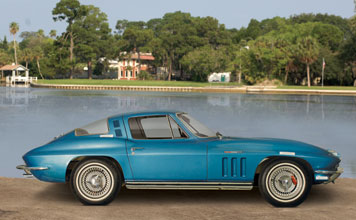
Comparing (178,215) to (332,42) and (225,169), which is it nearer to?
(225,169)

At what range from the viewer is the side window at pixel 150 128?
764 centimetres

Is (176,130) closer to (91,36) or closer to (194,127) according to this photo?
(194,127)

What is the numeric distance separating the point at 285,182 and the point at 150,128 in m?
→ 2.09

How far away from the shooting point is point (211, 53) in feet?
384

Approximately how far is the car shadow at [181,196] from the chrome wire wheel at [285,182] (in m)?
0.42

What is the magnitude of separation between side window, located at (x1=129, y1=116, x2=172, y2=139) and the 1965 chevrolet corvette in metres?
0.16

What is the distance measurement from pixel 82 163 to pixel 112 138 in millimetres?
554

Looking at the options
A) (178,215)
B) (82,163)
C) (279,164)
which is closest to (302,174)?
(279,164)

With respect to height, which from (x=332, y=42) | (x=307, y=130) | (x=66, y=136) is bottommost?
(x=307, y=130)

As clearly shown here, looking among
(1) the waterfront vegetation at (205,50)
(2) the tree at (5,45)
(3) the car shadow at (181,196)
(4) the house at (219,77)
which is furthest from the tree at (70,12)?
(3) the car shadow at (181,196)

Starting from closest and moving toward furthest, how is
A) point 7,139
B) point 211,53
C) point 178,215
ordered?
point 178,215 → point 7,139 → point 211,53

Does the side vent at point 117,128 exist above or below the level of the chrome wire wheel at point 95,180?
above

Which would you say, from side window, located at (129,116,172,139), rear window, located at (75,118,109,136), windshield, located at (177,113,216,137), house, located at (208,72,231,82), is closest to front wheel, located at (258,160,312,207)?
windshield, located at (177,113,216,137)

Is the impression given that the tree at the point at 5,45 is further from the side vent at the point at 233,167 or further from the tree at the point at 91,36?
the side vent at the point at 233,167
